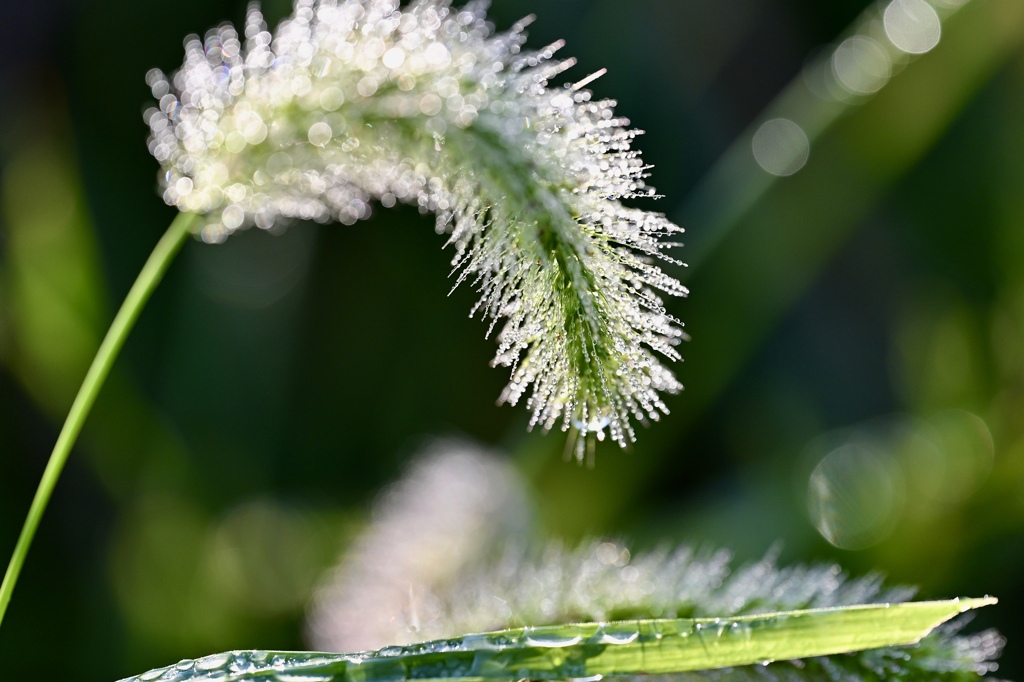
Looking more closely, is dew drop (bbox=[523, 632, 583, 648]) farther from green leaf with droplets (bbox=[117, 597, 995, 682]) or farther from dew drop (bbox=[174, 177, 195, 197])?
dew drop (bbox=[174, 177, 195, 197])

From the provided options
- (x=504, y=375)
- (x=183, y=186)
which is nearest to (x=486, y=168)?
(x=183, y=186)

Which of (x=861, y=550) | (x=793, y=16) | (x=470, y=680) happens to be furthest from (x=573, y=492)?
(x=793, y=16)

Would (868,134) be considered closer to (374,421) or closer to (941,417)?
(941,417)

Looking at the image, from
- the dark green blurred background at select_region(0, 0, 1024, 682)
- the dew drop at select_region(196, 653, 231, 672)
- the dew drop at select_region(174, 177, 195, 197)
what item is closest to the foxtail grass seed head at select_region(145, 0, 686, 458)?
the dew drop at select_region(174, 177, 195, 197)

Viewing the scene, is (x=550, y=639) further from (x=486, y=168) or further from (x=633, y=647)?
(x=486, y=168)

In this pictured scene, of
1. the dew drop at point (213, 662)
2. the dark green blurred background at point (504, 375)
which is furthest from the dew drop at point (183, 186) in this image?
the dark green blurred background at point (504, 375)
